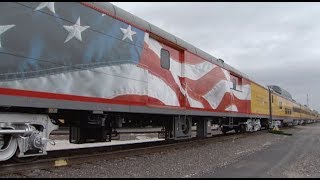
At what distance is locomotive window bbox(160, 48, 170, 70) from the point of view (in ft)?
38.0

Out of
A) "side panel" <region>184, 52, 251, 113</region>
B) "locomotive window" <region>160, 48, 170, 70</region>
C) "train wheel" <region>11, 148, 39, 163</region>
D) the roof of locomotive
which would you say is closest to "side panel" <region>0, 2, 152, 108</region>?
the roof of locomotive

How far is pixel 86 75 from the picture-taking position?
8180 mm

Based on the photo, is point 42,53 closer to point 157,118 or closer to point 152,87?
point 152,87

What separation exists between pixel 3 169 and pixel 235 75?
14345 mm

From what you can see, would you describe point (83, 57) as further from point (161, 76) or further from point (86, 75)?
point (161, 76)

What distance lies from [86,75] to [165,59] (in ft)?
13.1

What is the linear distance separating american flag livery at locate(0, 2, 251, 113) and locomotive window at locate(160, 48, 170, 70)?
151mm

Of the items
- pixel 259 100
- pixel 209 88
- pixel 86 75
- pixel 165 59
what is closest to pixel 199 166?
pixel 86 75

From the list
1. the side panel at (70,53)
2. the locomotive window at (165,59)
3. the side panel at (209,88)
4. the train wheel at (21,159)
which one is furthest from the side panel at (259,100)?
the train wheel at (21,159)

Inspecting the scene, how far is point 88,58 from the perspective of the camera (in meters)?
8.28

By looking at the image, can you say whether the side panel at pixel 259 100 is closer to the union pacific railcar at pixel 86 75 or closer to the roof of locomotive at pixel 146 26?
the roof of locomotive at pixel 146 26

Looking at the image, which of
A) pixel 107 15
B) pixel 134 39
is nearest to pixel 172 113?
pixel 134 39

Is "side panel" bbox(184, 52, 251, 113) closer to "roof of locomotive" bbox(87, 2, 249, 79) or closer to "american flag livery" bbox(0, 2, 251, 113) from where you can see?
"roof of locomotive" bbox(87, 2, 249, 79)

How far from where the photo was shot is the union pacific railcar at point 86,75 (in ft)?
22.2
